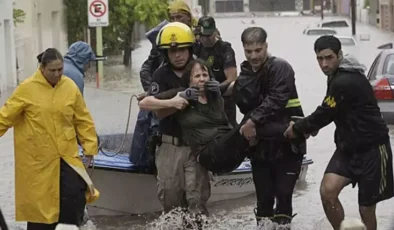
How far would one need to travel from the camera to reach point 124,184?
1003 cm

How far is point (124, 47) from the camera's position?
1614 inches

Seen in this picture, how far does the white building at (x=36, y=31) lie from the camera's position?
34.8 meters

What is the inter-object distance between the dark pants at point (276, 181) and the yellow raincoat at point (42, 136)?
4.31 feet

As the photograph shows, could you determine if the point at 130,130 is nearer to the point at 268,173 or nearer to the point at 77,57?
the point at 77,57

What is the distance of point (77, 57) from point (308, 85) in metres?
21.2

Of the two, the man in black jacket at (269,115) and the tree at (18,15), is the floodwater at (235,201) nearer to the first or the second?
the man in black jacket at (269,115)

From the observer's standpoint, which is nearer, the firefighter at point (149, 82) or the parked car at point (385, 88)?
the firefighter at point (149, 82)

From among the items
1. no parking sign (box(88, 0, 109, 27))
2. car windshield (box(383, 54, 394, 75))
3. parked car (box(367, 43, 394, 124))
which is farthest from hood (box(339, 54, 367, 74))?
no parking sign (box(88, 0, 109, 27))

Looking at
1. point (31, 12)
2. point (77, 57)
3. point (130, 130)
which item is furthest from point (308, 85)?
point (77, 57)

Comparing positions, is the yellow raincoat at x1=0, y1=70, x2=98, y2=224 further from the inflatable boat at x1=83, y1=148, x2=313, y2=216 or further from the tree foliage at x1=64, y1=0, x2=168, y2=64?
the tree foliage at x1=64, y1=0, x2=168, y2=64

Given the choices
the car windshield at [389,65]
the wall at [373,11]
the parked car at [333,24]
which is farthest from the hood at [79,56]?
the wall at [373,11]

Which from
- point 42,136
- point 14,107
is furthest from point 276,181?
point 14,107

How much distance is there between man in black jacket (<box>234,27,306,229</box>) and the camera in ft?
25.1

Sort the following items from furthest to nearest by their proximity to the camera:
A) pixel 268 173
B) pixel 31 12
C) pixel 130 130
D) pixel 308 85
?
pixel 31 12, pixel 308 85, pixel 130 130, pixel 268 173
